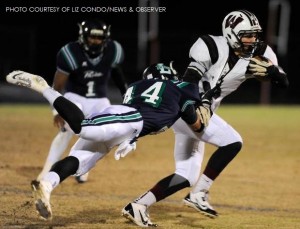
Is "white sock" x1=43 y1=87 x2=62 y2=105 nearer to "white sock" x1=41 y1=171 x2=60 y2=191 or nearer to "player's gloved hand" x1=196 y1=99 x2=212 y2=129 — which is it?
"white sock" x1=41 y1=171 x2=60 y2=191

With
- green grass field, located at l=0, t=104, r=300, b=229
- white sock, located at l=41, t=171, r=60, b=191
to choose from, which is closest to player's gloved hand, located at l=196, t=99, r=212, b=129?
green grass field, located at l=0, t=104, r=300, b=229

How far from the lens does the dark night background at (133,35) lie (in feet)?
74.8

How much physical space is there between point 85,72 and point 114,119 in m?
2.85

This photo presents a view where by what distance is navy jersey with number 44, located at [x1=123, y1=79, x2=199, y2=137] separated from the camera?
5121 mm

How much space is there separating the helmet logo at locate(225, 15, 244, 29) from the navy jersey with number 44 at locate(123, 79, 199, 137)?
30.5 inches

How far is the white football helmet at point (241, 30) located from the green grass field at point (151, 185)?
1.46 metres

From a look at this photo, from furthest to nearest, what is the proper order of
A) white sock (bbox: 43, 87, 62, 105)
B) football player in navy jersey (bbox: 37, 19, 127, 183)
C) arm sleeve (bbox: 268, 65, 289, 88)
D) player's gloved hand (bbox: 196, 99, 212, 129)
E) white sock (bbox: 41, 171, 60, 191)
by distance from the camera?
football player in navy jersey (bbox: 37, 19, 127, 183)
arm sleeve (bbox: 268, 65, 289, 88)
player's gloved hand (bbox: 196, 99, 212, 129)
white sock (bbox: 43, 87, 62, 105)
white sock (bbox: 41, 171, 60, 191)

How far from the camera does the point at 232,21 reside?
5836 mm

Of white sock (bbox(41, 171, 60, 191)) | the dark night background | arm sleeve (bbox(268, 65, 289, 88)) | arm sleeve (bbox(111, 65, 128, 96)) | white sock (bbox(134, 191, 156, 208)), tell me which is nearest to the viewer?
white sock (bbox(41, 171, 60, 191))

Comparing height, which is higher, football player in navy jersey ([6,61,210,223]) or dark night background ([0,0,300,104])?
football player in navy jersey ([6,61,210,223])

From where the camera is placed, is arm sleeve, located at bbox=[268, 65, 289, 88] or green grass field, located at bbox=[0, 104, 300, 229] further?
green grass field, located at bbox=[0, 104, 300, 229]

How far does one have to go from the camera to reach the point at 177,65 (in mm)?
23406

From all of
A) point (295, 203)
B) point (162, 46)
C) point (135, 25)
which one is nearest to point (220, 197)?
point (295, 203)

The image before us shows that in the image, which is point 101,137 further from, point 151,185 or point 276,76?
point 151,185
